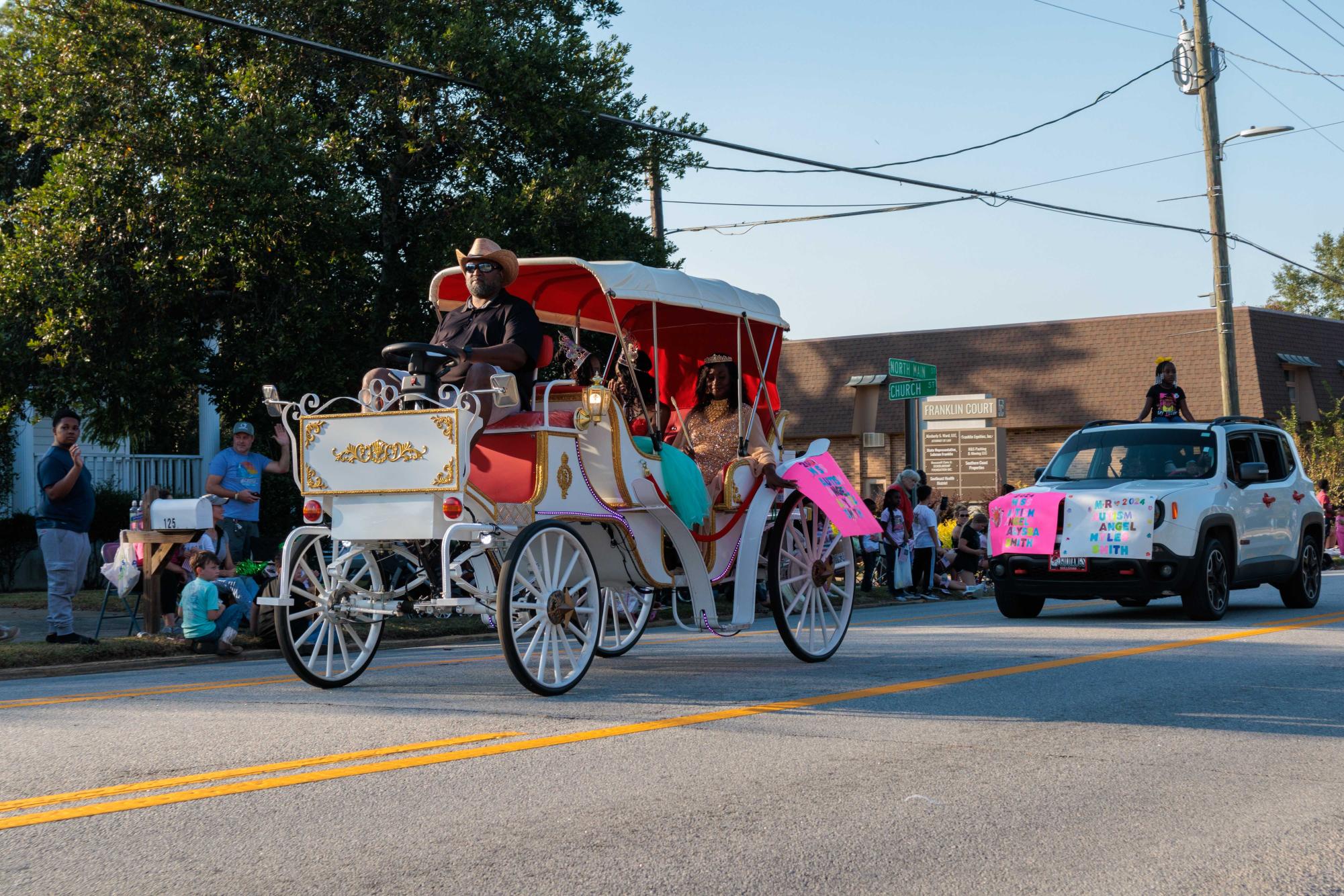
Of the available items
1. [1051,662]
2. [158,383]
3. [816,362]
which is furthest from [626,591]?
[816,362]

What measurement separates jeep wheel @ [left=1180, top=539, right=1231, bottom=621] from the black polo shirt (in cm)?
834

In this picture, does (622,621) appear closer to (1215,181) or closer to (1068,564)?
(1068,564)

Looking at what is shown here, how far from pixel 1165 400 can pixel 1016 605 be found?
368 centimetres

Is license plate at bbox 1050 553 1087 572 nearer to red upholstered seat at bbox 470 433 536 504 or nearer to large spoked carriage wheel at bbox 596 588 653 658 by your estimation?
large spoked carriage wheel at bbox 596 588 653 658

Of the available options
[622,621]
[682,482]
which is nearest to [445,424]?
[682,482]

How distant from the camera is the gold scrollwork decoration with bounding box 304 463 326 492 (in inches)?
328

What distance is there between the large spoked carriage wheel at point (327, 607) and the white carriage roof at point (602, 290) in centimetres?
209

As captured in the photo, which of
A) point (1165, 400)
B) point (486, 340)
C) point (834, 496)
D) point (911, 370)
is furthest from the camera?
point (911, 370)

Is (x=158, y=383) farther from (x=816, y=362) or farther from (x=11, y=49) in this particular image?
(x=816, y=362)

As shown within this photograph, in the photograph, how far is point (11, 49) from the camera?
17.8m

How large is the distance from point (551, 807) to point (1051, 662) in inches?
232

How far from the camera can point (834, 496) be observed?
10258 millimetres

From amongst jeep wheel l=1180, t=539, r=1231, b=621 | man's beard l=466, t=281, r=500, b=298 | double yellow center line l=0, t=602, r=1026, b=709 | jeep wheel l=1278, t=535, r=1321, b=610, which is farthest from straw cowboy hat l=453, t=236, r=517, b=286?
jeep wheel l=1278, t=535, r=1321, b=610

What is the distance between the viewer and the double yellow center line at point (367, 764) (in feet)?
17.8
